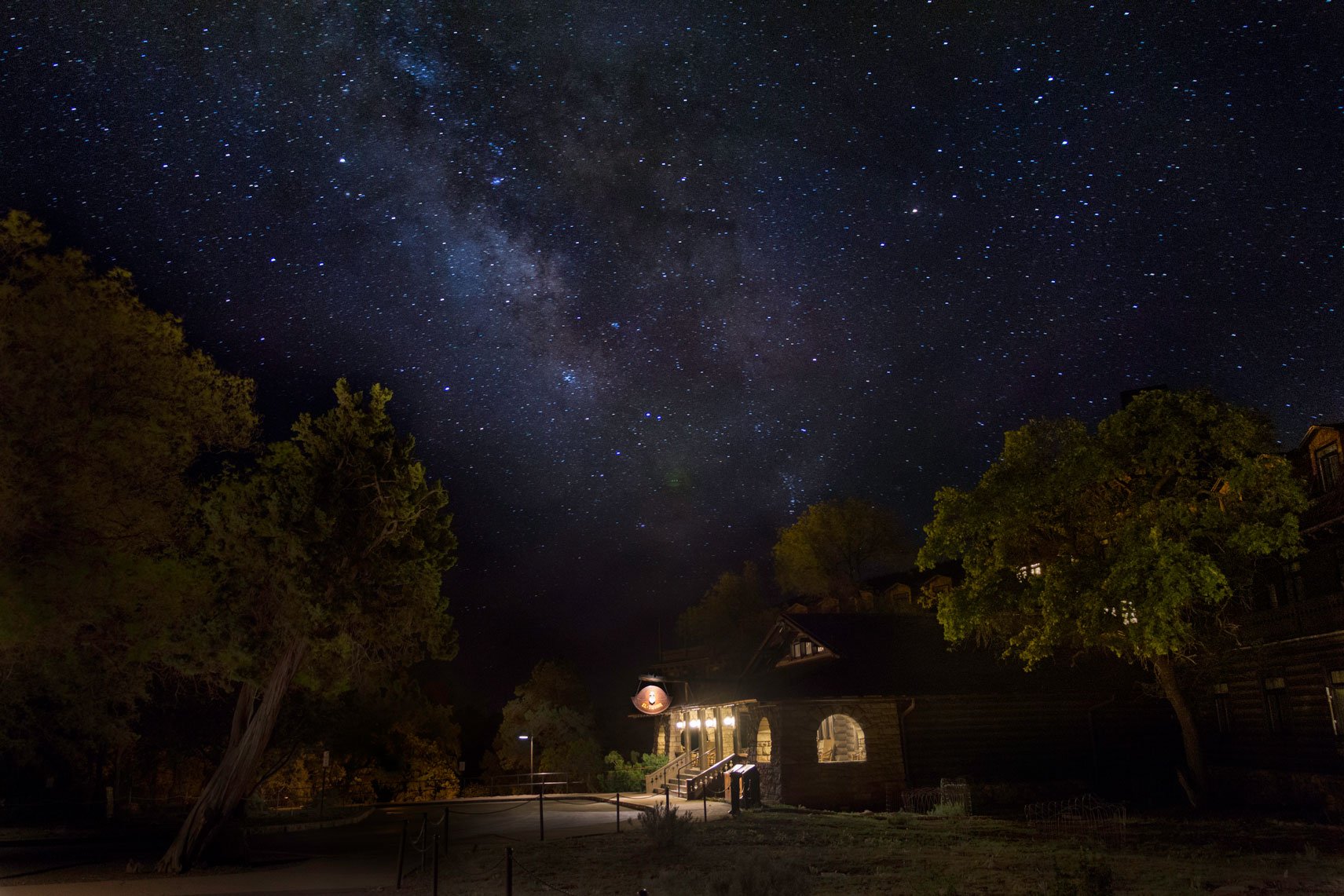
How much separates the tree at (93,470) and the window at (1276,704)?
94.6 ft

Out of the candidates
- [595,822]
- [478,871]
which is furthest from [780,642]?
[478,871]

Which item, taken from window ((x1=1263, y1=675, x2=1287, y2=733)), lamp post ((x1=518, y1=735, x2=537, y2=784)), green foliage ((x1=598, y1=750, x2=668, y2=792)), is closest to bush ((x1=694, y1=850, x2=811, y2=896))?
window ((x1=1263, y1=675, x2=1287, y2=733))

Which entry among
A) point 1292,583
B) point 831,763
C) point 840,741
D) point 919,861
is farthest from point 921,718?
point 919,861

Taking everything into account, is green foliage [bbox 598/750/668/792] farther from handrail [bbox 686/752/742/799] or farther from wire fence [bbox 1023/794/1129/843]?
wire fence [bbox 1023/794/1129/843]

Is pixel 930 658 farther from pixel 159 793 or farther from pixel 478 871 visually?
pixel 159 793

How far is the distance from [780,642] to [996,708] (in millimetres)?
9125

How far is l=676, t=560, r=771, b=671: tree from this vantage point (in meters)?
71.2

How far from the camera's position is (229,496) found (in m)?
19.4

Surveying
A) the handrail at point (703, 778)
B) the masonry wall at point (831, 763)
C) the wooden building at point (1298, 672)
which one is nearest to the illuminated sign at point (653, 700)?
the handrail at point (703, 778)

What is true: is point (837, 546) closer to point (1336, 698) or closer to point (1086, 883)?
point (1336, 698)

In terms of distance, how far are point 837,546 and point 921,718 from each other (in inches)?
1379

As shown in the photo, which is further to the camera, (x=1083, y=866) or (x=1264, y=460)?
(x=1264, y=460)

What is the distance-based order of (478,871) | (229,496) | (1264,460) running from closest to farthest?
1. (478,871)
2. (229,496)
3. (1264,460)

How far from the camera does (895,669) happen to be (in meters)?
31.1
